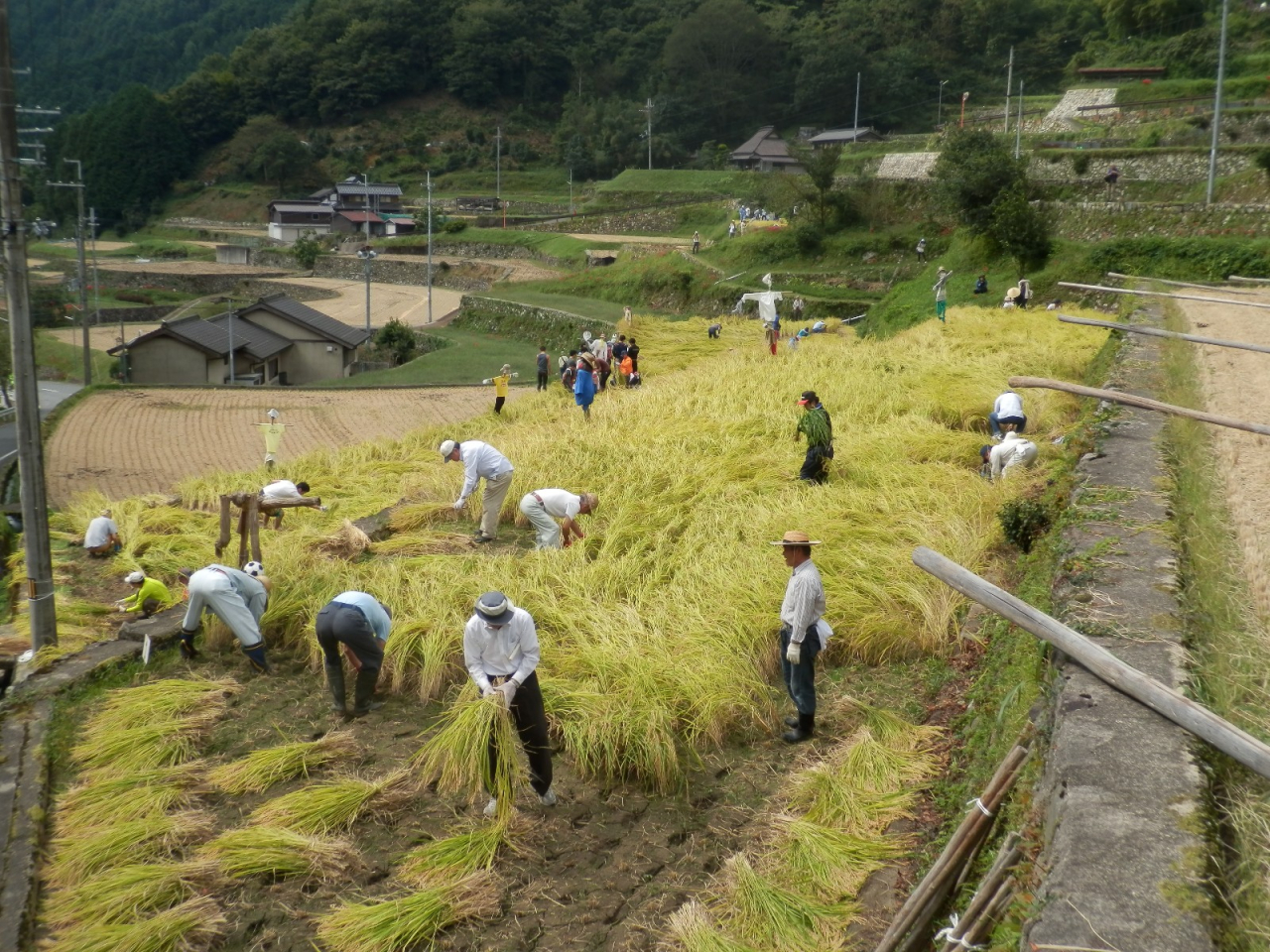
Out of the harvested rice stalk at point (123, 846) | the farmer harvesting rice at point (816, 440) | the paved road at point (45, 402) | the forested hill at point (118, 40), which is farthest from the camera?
the forested hill at point (118, 40)

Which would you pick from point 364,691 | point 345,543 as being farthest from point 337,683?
point 345,543

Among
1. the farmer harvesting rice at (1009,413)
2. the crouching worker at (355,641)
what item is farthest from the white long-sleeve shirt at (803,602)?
the farmer harvesting rice at (1009,413)

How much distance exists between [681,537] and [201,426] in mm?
16021

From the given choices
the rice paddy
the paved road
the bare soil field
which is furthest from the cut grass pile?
the paved road

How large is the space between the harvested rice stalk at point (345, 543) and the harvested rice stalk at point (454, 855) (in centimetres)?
531

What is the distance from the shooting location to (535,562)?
8.99m

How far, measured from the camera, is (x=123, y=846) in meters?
5.69

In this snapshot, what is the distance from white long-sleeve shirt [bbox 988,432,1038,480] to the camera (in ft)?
30.9

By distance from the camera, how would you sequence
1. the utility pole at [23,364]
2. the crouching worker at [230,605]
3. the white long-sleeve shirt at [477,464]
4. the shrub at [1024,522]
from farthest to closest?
the white long-sleeve shirt at [477,464], the utility pole at [23,364], the crouching worker at [230,605], the shrub at [1024,522]

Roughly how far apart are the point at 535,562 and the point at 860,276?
27.9 m

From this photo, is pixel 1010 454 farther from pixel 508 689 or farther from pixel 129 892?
pixel 129 892

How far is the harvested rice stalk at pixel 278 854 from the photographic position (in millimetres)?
5457

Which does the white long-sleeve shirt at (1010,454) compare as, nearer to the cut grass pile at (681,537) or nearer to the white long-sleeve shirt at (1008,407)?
the cut grass pile at (681,537)

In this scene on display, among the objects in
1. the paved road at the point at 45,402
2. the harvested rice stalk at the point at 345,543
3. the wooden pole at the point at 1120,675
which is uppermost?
the wooden pole at the point at 1120,675
